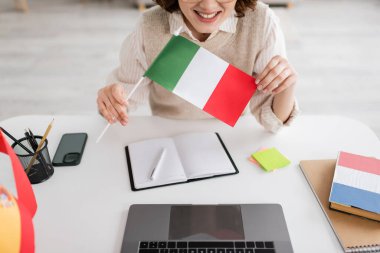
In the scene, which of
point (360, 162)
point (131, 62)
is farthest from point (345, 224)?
point (131, 62)

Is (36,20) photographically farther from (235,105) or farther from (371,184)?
(371,184)

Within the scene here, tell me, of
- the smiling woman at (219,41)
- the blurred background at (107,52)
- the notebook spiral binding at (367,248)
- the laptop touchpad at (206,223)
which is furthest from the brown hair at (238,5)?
the blurred background at (107,52)

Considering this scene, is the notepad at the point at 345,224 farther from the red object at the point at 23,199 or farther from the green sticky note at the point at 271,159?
the red object at the point at 23,199

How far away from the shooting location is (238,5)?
118cm

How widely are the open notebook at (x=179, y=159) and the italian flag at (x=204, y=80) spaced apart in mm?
100

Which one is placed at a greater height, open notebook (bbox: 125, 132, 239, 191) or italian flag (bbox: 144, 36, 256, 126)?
italian flag (bbox: 144, 36, 256, 126)

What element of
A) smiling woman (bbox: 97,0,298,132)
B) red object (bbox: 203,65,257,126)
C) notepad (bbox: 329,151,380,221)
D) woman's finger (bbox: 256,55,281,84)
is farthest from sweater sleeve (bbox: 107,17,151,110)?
notepad (bbox: 329,151,380,221)

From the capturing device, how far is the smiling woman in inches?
43.3

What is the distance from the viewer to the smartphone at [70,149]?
100 cm

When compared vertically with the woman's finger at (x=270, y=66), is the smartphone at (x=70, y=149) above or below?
below

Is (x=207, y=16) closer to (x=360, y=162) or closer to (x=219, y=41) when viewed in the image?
(x=219, y=41)

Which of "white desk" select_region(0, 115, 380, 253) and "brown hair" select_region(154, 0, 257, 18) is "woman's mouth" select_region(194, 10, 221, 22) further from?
"white desk" select_region(0, 115, 380, 253)

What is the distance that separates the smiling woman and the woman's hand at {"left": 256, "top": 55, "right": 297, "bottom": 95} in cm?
5


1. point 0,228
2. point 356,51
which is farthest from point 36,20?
point 0,228
